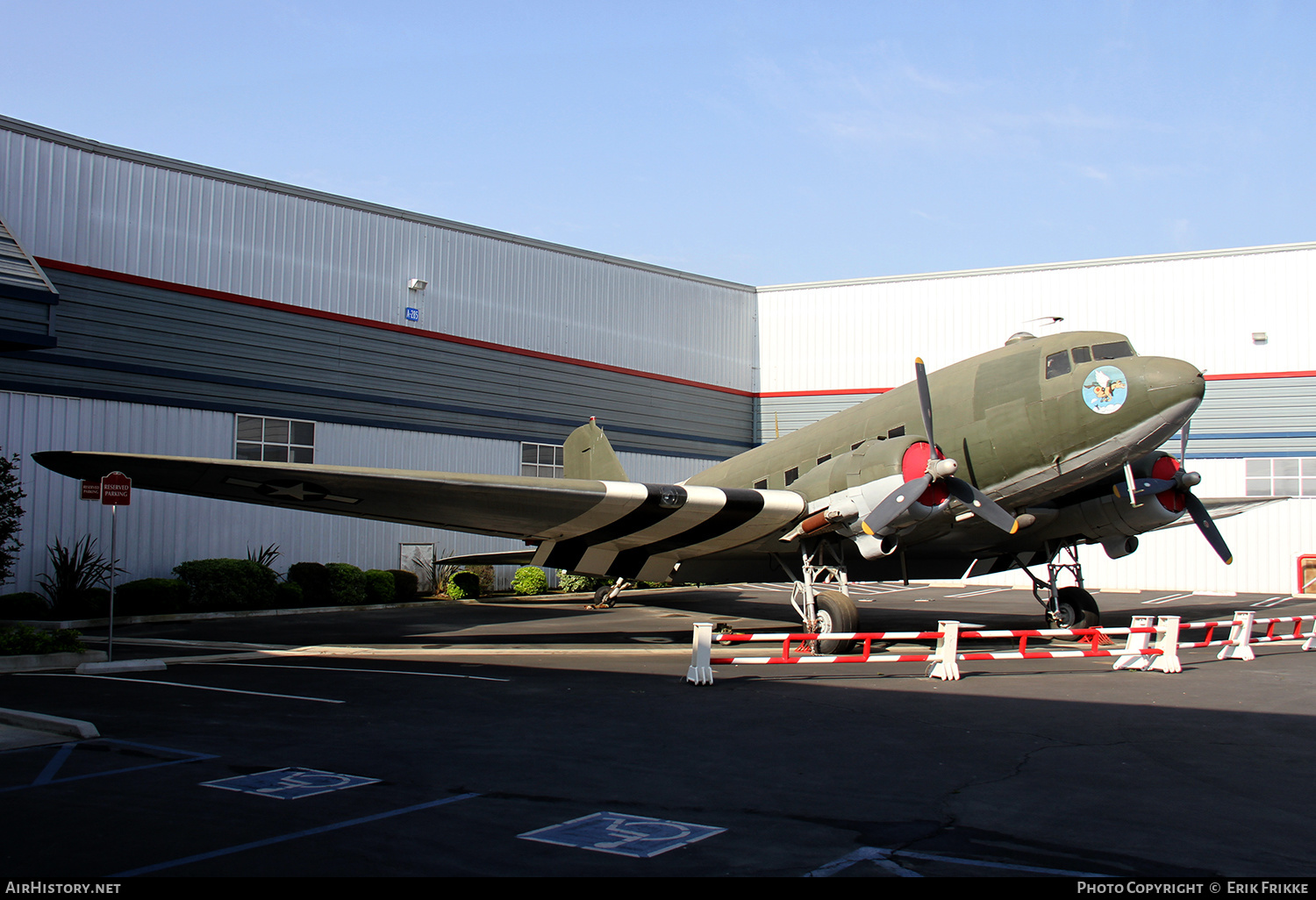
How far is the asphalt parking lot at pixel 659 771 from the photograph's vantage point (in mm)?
4941

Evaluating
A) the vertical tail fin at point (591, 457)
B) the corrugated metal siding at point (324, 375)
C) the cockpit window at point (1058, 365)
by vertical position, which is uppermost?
the corrugated metal siding at point (324, 375)

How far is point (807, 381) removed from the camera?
3747 cm

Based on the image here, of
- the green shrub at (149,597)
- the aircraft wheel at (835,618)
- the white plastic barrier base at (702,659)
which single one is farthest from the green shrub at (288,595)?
the white plastic barrier base at (702,659)

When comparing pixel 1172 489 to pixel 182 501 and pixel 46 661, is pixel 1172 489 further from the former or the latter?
pixel 182 501

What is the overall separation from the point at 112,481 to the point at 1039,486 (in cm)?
1447

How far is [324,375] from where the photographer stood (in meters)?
26.8

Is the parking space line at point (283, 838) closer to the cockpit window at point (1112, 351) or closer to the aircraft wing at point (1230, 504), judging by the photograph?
the cockpit window at point (1112, 351)

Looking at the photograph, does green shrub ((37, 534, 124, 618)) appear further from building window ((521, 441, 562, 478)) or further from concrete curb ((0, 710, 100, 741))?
concrete curb ((0, 710, 100, 741))

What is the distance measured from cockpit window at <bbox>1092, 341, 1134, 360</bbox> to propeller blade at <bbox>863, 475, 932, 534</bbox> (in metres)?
3.46

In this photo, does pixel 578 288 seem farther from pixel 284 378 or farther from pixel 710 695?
pixel 710 695

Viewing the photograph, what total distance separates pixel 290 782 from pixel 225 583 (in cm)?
1815

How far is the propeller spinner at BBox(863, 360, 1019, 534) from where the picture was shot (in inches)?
530

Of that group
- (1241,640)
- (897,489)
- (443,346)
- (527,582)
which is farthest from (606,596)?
(1241,640)

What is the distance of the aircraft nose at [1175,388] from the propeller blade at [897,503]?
139 inches
